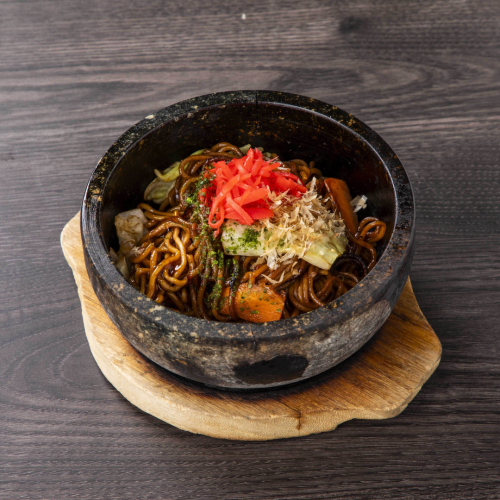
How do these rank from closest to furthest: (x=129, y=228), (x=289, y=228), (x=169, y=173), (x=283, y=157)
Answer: (x=289, y=228) < (x=129, y=228) < (x=169, y=173) < (x=283, y=157)

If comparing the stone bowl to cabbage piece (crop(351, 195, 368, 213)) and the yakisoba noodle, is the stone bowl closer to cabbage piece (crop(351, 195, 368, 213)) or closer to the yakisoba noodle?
cabbage piece (crop(351, 195, 368, 213))

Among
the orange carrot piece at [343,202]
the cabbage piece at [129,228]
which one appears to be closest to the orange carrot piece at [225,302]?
the cabbage piece at [129,228]

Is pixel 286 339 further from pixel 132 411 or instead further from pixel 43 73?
pixel 43 73

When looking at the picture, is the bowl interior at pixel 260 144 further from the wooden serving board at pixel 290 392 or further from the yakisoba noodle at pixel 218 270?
the wooden serving board at pixel 290 392

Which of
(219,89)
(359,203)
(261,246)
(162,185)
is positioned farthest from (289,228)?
(219,89)

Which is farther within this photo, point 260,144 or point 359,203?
point 260,144

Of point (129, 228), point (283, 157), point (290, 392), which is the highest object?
point (283, 157)

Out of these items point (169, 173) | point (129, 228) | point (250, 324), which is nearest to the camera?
point (250, 324)

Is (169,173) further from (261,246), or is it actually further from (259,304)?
(259,304)

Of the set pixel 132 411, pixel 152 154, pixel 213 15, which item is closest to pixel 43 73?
pixel 213 15
